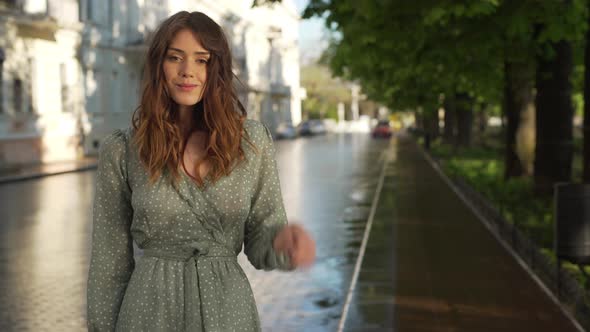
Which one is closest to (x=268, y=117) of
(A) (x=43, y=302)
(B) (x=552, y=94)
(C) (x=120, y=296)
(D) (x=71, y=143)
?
(D) (x=71, y=143)

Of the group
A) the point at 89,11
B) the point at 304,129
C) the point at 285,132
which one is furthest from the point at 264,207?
the point at 304,129

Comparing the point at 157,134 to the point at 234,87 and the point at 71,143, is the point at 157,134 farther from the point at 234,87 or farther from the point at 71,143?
the point at 71,143

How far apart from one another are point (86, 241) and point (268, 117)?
232 ft

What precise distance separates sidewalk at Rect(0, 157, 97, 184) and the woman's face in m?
23.8

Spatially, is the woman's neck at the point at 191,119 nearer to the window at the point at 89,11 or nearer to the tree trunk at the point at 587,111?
the tree trunk at the point at 587,111

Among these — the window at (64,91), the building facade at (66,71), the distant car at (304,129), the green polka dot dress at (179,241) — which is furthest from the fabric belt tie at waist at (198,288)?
the distant car at (304,129)

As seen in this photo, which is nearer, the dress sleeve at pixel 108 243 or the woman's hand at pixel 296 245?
the woman's hand at pixel 296 245

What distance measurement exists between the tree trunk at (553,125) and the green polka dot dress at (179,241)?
14.6 metres

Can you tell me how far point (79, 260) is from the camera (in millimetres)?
12117

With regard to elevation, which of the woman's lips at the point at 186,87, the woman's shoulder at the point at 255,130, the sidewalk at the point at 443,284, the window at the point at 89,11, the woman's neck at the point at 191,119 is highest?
the window at the point at 89,11

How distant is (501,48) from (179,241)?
14542 millimetres

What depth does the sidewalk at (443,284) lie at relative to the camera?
8.22m

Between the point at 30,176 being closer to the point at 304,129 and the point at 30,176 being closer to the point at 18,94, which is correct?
the point at 18,94

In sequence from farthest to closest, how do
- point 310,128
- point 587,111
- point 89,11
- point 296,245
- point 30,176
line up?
point 310,128 < point 89,11 < point 30,176 < point 587,111 < point 296,245
